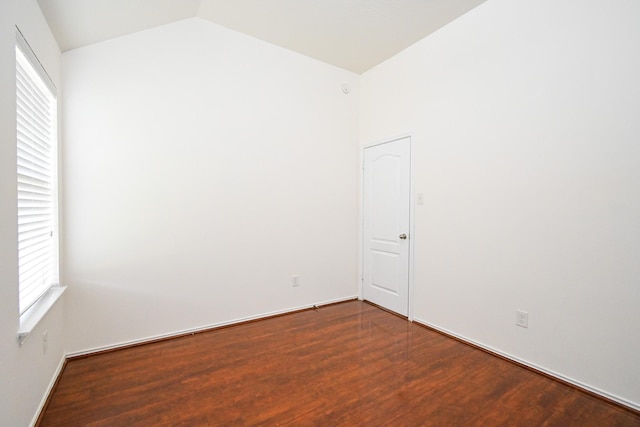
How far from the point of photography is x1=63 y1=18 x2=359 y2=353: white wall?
2.53 meters

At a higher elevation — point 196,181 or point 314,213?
point 196,181

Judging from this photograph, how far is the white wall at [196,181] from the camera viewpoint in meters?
2.53

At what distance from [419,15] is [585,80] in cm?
153

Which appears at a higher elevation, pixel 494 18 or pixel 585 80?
pixel 494 18

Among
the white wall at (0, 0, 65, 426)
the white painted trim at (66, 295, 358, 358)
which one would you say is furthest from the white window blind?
the white painted trim at (66, 295, 358, 358)

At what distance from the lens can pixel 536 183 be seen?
A: 2.32m

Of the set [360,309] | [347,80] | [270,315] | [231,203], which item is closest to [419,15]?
[347,80]

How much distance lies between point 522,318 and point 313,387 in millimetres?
1785

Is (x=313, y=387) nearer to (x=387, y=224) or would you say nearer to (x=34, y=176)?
(x=387, y=224)

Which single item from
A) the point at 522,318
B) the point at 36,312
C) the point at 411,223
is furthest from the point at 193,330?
the point at 522,318

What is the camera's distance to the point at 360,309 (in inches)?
146

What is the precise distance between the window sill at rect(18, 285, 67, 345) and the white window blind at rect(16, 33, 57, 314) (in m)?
0.04

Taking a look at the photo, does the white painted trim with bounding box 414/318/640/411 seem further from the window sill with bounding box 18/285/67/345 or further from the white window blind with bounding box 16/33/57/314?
the white window blind with bounding box 16/33/57/314

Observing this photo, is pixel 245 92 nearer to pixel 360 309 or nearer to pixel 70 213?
pixel 70 213
